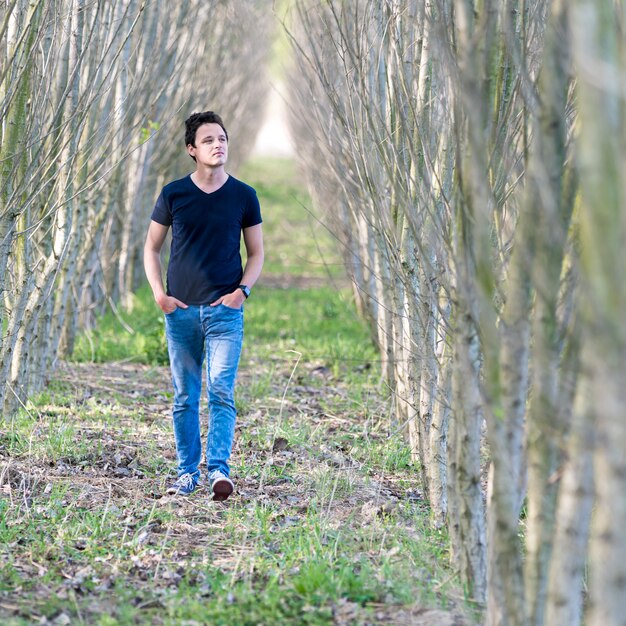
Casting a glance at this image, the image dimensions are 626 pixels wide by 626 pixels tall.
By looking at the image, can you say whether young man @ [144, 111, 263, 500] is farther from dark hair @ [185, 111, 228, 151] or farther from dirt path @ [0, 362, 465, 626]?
dirt path @ [0, 362, 465, 626]

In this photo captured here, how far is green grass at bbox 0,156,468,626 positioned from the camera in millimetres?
3580

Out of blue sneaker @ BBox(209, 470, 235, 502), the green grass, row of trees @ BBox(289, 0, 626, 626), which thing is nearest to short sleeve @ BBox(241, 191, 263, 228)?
row of trees @ BBox(289, 0, 626, 626)

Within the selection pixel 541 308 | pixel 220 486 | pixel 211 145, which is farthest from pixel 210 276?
pixel 541 308

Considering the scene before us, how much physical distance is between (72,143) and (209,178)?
61.8 inches

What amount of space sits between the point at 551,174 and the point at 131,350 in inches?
273

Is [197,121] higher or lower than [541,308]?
higher

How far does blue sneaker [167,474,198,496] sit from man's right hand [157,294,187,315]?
87 centimetres

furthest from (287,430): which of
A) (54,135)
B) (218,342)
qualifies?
(54,135)

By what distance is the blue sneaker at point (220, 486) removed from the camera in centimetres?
479

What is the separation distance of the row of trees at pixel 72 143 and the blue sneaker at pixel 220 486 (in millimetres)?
1696

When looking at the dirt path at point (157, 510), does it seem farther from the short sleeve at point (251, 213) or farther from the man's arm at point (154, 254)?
the short sleeve at point (251, 213)

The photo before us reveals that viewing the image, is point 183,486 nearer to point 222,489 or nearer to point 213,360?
point 222,489

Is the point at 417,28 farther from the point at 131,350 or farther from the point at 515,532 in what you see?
the point at 131,350

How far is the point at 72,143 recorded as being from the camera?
6.10 metres
